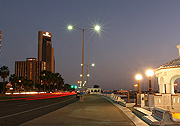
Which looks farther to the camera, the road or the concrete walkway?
the road

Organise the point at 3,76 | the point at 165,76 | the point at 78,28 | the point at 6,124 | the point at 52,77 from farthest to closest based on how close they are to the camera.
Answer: the point at 52,77
the point at 3,76
the point at 78,28
the point at 165,76
the point at 6,124

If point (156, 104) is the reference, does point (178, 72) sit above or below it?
above

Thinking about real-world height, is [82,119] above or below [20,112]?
above

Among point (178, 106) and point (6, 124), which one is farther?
point (178, 106)

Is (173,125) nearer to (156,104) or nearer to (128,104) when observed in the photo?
(156,104)

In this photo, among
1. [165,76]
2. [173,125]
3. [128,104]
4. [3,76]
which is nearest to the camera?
[173,125]

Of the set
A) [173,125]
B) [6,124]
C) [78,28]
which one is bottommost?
[6,124]

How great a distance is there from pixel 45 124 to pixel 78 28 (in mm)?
23663

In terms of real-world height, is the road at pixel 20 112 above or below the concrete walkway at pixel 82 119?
below

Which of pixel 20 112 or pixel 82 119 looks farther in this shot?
pixel 20 112

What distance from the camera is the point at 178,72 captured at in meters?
21.2

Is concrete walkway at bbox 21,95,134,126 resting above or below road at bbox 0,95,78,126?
above

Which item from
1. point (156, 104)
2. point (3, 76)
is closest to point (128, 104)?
point (156, 104)

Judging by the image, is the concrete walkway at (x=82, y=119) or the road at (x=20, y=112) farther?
the road at (x=20, y=112)
